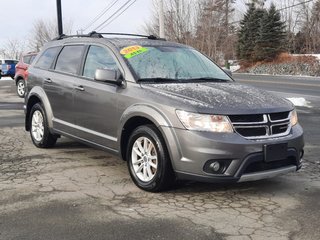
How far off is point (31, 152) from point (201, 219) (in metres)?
3.68

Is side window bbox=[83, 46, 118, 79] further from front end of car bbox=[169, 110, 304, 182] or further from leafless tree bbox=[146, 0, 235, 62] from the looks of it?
leafless tree bbox=[146, 0, 235, 62]

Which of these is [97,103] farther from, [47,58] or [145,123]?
[47,58]

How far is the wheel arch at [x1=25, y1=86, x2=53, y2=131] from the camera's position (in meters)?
6.80

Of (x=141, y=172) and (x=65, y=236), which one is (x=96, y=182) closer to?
(x=141, y=172)

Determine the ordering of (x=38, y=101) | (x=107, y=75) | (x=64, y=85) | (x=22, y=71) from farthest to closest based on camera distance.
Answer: (x=22, y=71) < (x=38, y=101) < (x=64, y=85) < (x=107, y=75)

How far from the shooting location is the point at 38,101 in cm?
729

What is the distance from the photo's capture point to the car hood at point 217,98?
4.57m

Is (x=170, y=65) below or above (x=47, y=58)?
below

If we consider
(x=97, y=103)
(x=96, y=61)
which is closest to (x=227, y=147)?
(x=97, y=103)

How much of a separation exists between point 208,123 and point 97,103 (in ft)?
5.79

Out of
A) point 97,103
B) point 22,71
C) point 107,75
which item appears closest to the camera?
point 107,75

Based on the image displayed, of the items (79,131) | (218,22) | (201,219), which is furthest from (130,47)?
(218,22)

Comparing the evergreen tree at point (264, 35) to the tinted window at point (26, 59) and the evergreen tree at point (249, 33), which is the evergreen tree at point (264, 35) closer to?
the evergreen tree at point (249, 33)

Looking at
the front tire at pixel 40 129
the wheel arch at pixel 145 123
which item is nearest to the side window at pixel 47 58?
the front tire at pixel 40 129
